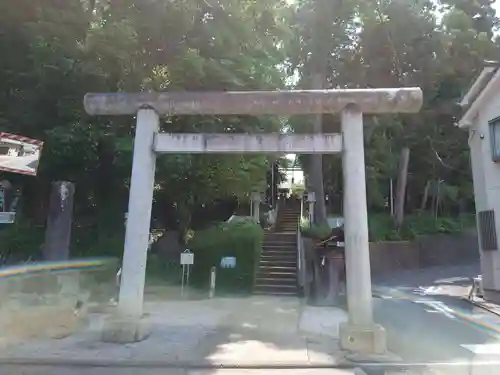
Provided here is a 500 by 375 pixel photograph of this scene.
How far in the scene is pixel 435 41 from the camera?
21.7m

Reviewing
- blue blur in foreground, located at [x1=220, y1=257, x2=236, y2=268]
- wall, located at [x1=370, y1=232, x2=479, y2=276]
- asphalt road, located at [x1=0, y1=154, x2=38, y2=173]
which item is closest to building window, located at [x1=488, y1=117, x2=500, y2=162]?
blue blur in foreground, located at [x1=220, y1=257, x2=236, y2=268]

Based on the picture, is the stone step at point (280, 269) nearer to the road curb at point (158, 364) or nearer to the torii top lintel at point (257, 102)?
the torii top lintel at point (257, 102)

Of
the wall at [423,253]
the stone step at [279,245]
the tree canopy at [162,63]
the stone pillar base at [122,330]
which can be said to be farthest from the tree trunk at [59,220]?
the wall at [423,253]

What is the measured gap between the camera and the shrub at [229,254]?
16.7 meters

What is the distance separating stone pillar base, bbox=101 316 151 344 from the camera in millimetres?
8648

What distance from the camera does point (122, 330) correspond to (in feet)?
28.5

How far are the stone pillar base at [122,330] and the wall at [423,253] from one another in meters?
16.6

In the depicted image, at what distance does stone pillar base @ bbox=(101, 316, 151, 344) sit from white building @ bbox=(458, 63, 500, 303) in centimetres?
1162

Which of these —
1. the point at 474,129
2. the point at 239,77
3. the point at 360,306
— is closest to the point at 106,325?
the point at 360,306

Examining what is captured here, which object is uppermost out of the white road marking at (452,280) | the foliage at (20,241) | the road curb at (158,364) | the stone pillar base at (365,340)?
the foliage at (20,241)

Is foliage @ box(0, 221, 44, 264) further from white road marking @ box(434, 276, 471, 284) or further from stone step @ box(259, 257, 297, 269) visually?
white road marking @ box(434, 276, 471, 284)

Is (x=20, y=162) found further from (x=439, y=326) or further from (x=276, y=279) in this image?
(x=276, y=279)

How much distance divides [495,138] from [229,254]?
9.97m

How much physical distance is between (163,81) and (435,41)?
14032mm
